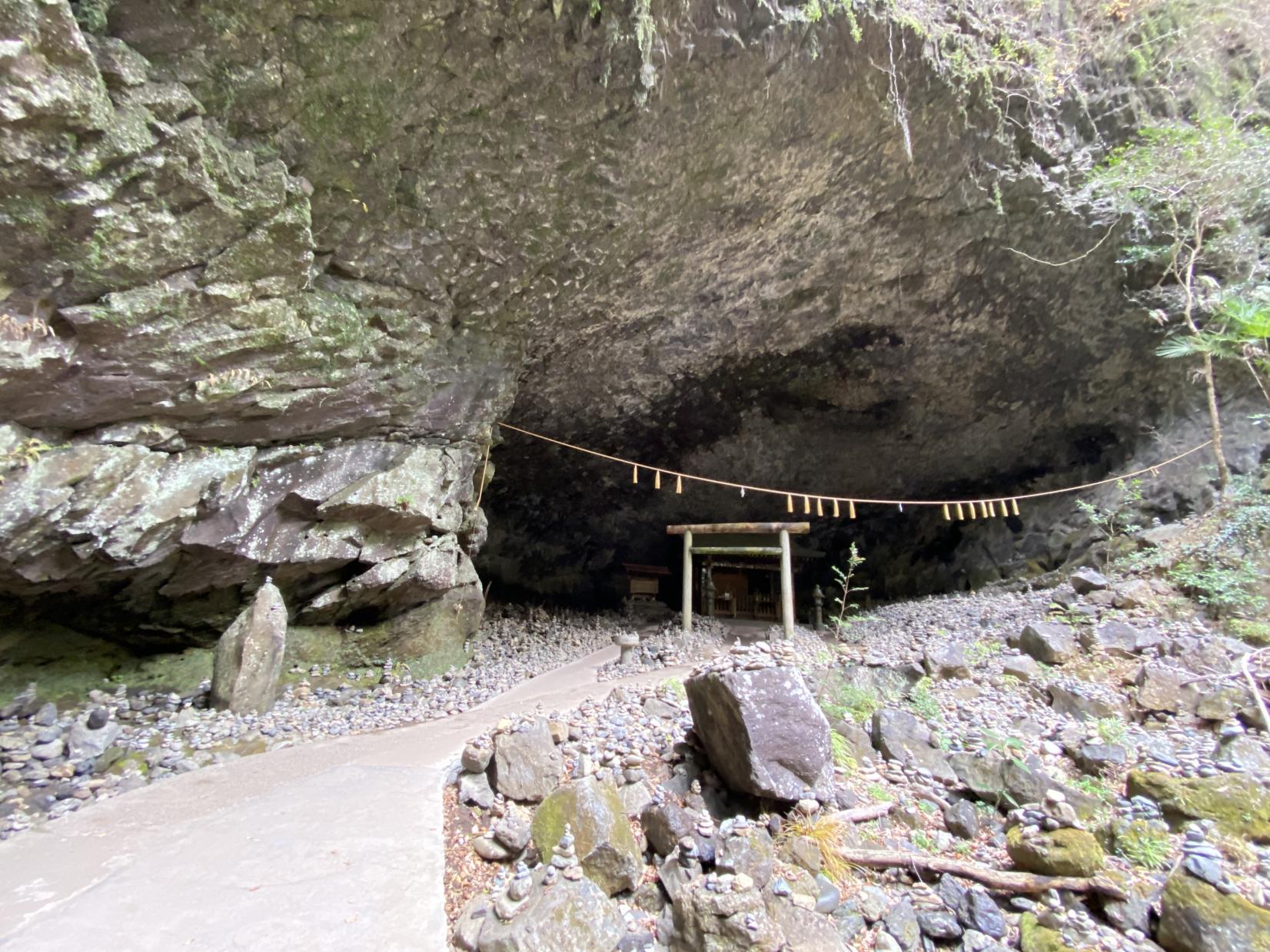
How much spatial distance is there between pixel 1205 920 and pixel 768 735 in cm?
209

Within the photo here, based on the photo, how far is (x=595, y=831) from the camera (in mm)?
3078

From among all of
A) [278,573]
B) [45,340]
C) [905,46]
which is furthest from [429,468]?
[905,46]

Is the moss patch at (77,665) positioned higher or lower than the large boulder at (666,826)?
higher

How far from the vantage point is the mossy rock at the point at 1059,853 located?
2.96m

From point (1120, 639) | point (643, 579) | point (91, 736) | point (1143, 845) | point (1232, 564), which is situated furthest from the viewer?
point (643, 579)

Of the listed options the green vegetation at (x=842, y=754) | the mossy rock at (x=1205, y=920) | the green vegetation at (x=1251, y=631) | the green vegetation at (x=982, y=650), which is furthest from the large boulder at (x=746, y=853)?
the green vegetation at (x=1251, y=631)

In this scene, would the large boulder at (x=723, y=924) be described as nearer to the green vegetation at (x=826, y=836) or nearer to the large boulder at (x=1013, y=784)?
the green vegetation at (x=826, y=836)

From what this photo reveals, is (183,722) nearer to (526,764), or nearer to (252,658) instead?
(252,658)

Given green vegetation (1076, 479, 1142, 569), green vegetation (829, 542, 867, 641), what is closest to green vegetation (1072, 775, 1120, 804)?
green vegetation (829, 542, 867, 641)

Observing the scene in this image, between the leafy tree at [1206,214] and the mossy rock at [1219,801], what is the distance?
7369 millimetres

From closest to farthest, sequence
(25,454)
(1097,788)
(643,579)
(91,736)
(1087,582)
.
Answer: (1097,788)
(25,454)
(91,736)
(1087,582)
(643,579)

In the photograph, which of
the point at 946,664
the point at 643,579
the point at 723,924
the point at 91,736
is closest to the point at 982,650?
the point at 946,664

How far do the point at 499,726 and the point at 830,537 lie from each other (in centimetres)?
1277

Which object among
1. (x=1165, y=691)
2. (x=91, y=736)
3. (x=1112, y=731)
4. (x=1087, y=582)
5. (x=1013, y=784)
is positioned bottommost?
(x=91, y=736)
